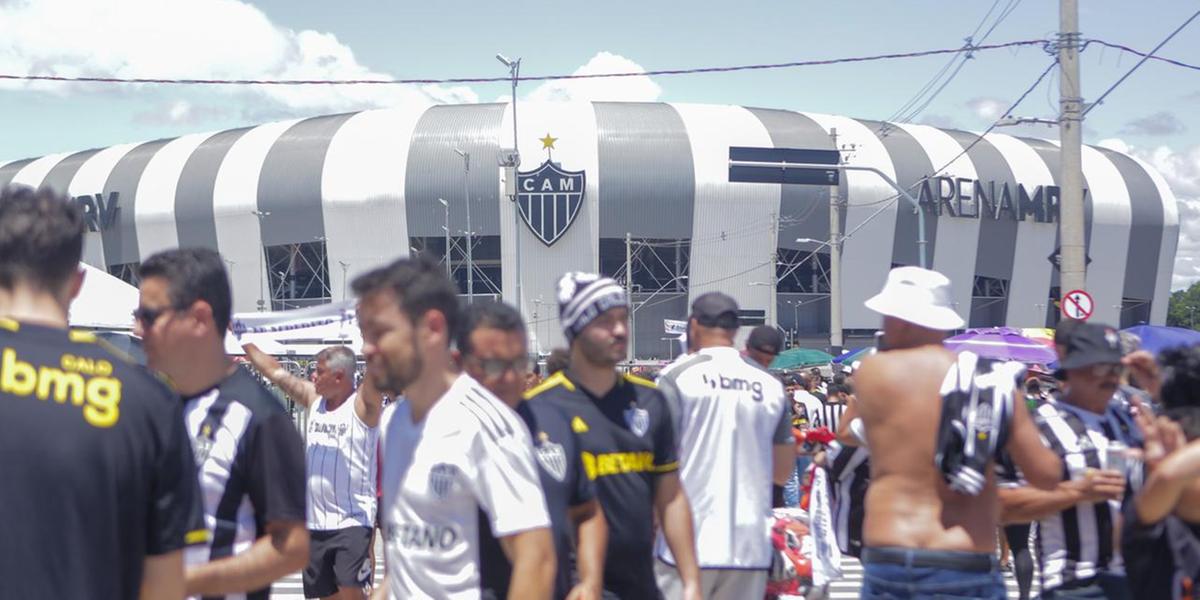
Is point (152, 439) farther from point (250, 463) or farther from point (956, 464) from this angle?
point (956, 464)

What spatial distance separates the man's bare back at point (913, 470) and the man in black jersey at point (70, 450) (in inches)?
105

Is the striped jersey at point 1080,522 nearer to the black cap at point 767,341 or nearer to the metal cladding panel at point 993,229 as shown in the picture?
the black cap at point 767,341

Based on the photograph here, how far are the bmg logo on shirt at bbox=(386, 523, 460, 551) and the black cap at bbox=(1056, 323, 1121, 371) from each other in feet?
9.30

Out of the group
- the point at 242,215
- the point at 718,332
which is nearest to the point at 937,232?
the point at 242,215

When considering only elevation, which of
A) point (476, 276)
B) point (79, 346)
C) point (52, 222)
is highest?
point (52, 222)

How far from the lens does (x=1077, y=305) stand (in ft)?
50.9

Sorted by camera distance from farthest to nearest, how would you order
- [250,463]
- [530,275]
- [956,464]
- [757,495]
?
[530,275]
[757,495]
[956,464]
[250,463]

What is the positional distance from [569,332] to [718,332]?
166 centimetres

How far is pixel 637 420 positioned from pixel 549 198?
172 ft

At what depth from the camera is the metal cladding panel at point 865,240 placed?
6000 centimetres

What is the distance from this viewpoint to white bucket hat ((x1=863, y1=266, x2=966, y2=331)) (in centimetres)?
473

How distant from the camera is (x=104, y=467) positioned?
8.50ft

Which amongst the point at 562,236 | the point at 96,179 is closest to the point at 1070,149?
the point at 562,236

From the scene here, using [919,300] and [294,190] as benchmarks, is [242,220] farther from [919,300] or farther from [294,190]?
[919,300]
